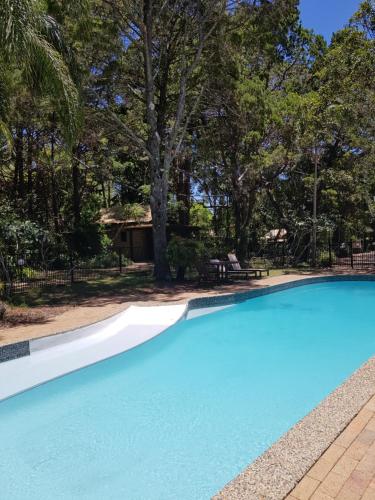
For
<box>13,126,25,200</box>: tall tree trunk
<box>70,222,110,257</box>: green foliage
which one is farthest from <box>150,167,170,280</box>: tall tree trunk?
<box>13,126,25,200</box>: tall tree trunk

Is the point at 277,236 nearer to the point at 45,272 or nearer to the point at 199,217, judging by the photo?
the point at 199,217

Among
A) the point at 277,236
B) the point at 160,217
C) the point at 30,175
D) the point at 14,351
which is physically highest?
the point at 30,175

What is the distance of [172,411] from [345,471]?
3.07 metres

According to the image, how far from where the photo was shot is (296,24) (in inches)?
899

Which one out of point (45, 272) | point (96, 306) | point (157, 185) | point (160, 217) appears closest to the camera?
point (96, 306)

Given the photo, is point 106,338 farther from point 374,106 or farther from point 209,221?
point 209,221

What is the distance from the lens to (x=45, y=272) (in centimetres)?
1641

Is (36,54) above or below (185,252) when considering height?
above

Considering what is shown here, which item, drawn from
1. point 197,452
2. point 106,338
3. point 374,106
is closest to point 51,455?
point 197,452

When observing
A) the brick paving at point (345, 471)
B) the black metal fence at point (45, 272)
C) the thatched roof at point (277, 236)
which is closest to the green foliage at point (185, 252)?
the black metal fence at point (45, 272)

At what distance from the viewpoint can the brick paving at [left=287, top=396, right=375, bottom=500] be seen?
2.70 metres

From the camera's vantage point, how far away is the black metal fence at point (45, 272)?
11.4 m

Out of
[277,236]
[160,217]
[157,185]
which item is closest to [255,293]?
[160,217]

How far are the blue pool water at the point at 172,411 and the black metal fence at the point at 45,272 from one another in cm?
454
